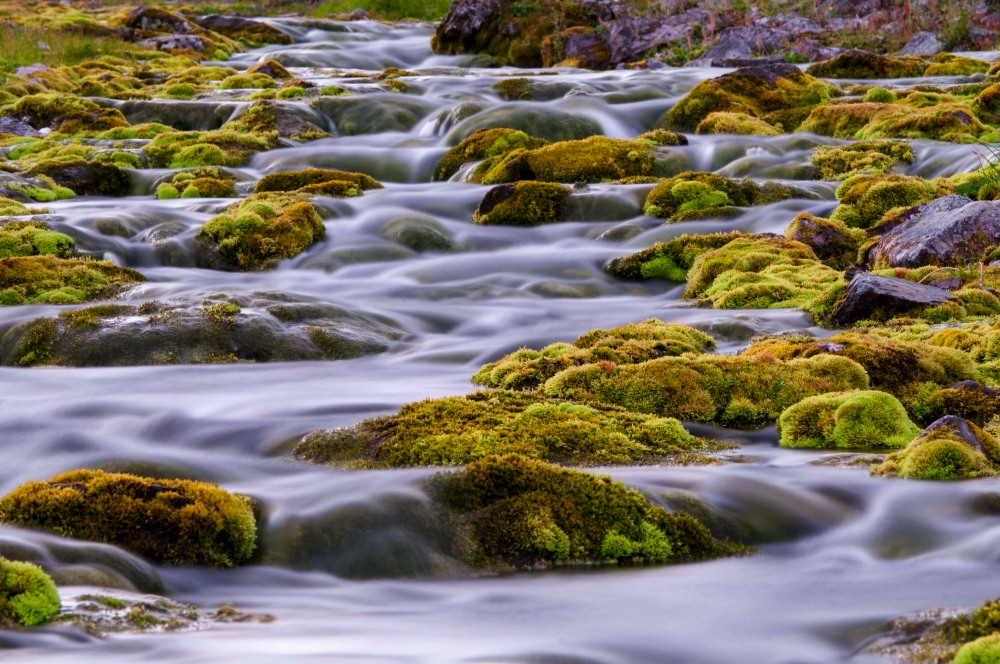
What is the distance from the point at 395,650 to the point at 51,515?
7.18 feet

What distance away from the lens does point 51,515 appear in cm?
559

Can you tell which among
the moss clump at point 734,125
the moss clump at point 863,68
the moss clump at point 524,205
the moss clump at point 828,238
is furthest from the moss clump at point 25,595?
the moss clump at point 863,68

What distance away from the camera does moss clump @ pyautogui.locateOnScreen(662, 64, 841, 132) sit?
22.4m

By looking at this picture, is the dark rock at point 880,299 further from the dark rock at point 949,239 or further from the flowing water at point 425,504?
the dark rock at point 949,239

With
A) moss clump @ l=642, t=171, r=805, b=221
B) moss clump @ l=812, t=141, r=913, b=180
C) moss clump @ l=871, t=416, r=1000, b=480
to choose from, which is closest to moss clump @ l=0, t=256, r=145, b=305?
moss clump @ l=642, t=171, r=805, b=221

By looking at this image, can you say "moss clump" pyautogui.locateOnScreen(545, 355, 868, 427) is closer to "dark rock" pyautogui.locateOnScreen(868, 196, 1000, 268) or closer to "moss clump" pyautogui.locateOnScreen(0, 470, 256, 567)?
"moss clump" pyautogui.locateOnScreen(0, 470, 256, 567)

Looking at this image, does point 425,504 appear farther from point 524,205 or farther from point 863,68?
point 863,68

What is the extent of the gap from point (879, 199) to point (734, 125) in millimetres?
6348

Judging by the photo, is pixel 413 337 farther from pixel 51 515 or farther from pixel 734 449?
pixel 51 515

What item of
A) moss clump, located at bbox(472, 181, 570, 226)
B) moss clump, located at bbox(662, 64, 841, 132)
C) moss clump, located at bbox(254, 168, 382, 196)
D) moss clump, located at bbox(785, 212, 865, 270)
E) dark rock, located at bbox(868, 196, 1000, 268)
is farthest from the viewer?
moss clump, located at bbox(662, 64, 841, 132)

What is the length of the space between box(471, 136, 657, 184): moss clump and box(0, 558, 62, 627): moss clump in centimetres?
1454

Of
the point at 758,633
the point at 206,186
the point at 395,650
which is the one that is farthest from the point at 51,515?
the point at 206,186

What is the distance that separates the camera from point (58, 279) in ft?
42.4

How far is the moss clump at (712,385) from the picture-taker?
27.2 feet
